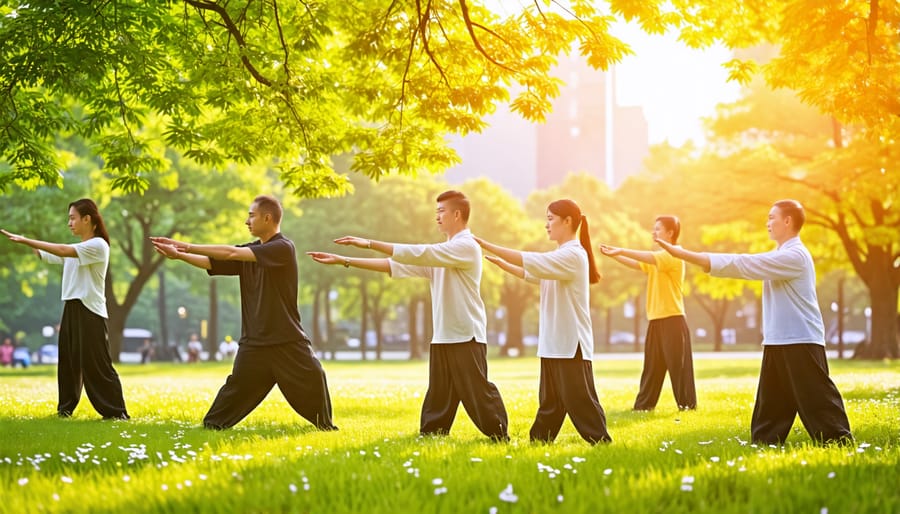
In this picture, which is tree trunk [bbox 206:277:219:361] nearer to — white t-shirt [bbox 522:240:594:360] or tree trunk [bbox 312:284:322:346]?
tree trunk [bbox 312:284:322:346]

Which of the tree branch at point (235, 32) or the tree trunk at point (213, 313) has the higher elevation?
the tree branch at point (235, 32)

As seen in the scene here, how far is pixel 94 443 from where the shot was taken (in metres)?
8.55

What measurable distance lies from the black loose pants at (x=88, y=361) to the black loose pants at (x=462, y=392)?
444 cm

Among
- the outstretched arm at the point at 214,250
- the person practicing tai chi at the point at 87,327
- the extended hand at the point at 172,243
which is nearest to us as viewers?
the extended hand at the point at 172,243

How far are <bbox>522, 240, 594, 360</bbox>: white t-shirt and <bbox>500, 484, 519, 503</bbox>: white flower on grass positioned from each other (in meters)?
3.00

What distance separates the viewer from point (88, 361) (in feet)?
37.7

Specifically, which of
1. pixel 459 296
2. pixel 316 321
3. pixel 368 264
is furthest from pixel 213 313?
pixel 368 264

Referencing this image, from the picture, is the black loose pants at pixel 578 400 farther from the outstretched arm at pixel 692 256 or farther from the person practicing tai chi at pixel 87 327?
the person practicing tai chi at pixel 87 327

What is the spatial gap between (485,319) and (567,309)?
36.2 inches

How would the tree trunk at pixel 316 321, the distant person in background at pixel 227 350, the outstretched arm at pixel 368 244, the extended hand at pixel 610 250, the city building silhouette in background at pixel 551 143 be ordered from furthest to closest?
the city building silhouette in background at pixel 551 143 → the distant person in background at pixel 227 350 → the tree trunk at pixel 316 321 → the extended hand at pixel 610 250 → the outstretched arm at pixel 368 244

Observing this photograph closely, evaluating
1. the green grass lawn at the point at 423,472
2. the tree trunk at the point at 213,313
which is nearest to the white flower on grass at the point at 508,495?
the green grass lawn at the point at 423,472

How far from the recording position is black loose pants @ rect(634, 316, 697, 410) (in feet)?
43.3

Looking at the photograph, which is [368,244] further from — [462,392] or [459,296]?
[462,392]

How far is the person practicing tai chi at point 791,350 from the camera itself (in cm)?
823
